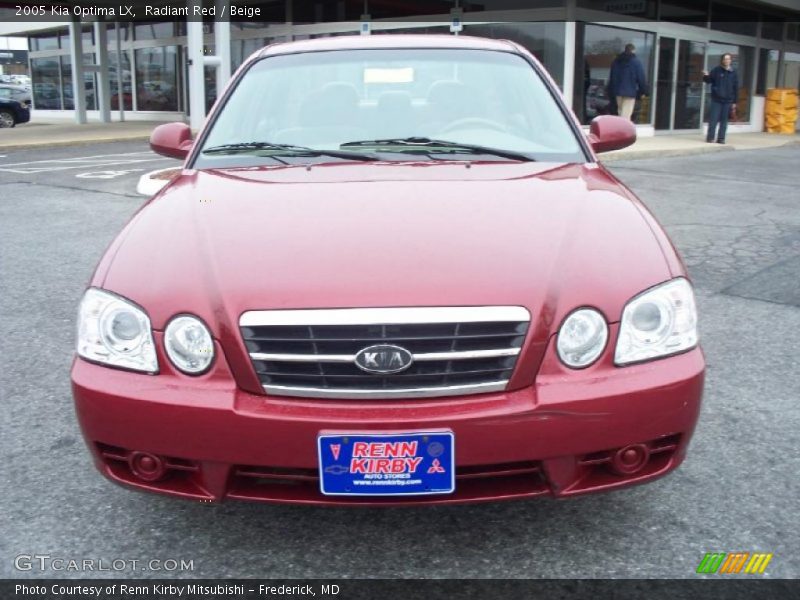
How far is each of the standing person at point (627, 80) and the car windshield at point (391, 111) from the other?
1275cm

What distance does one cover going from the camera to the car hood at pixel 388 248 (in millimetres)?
2004

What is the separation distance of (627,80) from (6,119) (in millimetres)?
17852

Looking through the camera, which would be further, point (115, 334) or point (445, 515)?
point (445, 515)

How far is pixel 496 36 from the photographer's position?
1662 centimetres

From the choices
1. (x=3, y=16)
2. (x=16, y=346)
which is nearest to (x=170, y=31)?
(x=3, y=16)

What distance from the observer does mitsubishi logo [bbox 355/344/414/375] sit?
194 centimetres

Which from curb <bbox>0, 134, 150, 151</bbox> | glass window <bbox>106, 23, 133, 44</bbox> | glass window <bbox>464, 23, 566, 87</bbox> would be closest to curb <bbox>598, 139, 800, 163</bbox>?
glass window <bbox>464, 23, 566, 87</bbox>

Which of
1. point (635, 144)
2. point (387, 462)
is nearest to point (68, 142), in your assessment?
point (635, 144)

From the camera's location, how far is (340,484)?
193cm

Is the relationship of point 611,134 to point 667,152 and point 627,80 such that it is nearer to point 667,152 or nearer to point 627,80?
point 667,152

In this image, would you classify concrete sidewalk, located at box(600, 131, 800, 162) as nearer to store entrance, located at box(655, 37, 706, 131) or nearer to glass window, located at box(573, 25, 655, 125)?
store entrance, located at box(655, 37, 706, 131)

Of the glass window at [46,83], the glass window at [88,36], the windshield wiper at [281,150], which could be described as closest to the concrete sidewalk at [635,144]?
the glass window at [88,36]

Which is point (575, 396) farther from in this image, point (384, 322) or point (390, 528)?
point (390, 528)

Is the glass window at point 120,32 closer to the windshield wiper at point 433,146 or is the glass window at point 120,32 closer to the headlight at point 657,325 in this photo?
the windshield wiper at point 433,146
